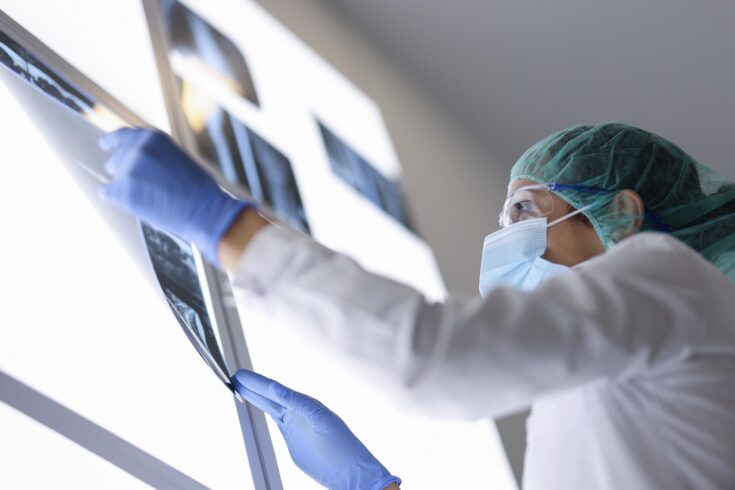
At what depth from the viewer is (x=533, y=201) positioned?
1626 millimetres

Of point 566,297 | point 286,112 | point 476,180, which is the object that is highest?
point 476,180

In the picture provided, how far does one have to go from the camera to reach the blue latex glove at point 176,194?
3.39 feet

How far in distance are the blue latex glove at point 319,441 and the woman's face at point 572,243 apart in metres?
0.45

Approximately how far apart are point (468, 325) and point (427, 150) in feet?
9.40

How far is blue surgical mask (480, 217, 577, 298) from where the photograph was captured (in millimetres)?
1543

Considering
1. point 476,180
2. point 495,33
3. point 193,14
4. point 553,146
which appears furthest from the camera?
point 476,180

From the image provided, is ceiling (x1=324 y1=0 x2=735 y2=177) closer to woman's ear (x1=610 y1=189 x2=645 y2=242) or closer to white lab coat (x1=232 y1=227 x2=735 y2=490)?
woman's ear (x1=610 y1=189 x2=645 y2=242)

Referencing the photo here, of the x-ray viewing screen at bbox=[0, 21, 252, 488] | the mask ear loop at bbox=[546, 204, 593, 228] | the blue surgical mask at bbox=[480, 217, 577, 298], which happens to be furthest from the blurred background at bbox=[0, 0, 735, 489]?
the mask ear loop at bbox=[546, 204, 593, 228]

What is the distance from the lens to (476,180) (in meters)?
4.14

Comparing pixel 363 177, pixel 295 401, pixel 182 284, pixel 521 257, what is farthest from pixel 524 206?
pixel 363 177

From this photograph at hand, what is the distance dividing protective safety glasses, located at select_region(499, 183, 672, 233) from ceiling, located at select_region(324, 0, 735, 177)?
228 cm

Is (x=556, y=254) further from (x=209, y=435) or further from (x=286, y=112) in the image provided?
(x=286, y=112)

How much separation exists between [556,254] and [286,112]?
130cm

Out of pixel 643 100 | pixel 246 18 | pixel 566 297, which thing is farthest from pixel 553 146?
pixel 643 100
